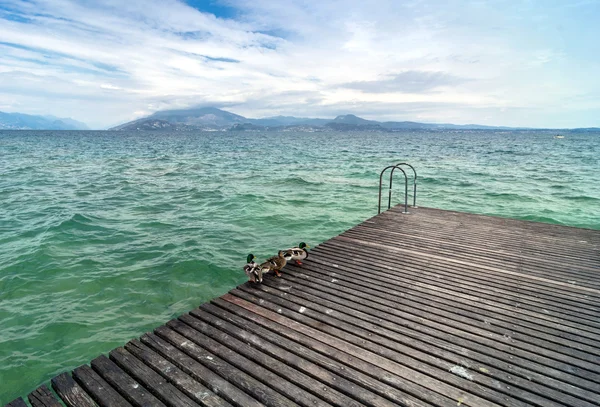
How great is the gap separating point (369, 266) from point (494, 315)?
232 cm

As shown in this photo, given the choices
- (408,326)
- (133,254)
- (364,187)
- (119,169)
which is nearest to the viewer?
(408,326)

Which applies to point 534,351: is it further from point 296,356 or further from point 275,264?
point 275,264

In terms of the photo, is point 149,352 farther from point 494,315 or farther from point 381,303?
point 494,315

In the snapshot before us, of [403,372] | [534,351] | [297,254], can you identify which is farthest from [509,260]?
[403,372]

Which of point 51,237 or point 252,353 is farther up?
point 252,353

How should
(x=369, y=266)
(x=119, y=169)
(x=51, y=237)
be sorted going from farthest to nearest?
(x=119, y=169) < (x=51, y=237) < (x=369, y=266)

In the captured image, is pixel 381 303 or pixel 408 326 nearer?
pixel 408 326

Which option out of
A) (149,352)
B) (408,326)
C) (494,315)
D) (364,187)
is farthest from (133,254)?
(364,187)

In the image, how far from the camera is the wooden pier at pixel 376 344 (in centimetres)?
335

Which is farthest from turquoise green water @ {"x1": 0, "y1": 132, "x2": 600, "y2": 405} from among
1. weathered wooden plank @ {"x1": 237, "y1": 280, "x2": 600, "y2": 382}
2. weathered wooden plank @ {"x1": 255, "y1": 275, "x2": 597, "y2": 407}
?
weathered wooden plank @ {"x1": 237, "y1": 280, "x2": 600, "y2": 382}

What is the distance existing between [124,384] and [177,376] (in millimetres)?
507

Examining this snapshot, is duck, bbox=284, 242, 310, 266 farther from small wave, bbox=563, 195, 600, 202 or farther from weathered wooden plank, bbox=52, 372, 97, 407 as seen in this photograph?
small wave, bbox=563, 195, 600, 202

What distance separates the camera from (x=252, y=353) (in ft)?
12.8

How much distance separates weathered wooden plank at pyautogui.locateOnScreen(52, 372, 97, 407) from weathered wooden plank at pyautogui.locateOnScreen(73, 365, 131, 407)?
4 cm
